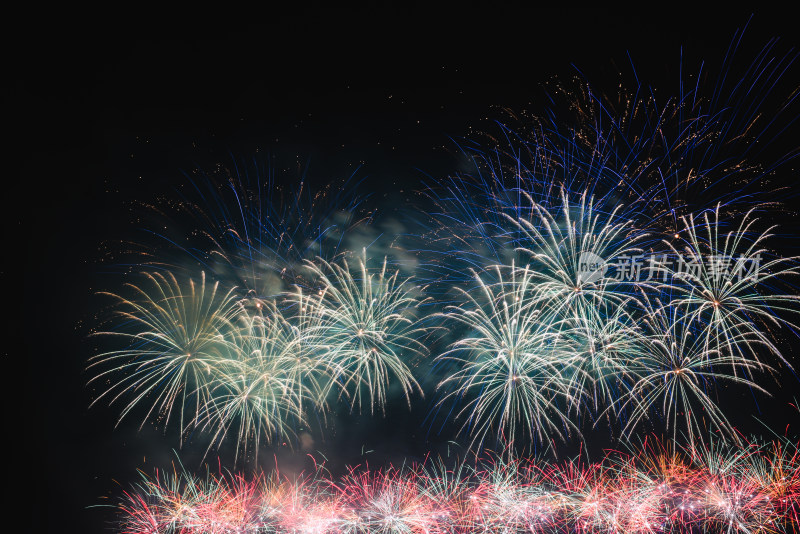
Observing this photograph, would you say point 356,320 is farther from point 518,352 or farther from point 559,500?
point 559,500

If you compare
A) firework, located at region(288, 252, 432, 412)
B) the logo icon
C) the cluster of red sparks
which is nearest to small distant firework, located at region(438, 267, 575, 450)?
the logo icon

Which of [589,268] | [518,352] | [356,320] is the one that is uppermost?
[589,268]

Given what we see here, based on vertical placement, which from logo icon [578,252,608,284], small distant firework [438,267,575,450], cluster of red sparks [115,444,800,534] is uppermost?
logo icon [578,252,608,284]

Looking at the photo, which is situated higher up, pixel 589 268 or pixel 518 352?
pixel 589 268

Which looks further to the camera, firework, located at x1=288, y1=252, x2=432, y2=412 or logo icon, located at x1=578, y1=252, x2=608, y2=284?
firework, located at x1=288, y1=252, x2=432, y2=412

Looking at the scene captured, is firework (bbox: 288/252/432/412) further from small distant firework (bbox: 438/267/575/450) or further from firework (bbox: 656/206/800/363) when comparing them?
firework (bbox: 656/206/800/363)

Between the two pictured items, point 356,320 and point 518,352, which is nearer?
point 518,352

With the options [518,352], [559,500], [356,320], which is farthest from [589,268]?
[559,500]

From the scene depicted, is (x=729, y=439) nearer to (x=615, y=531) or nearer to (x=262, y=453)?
(x=615, y=531)

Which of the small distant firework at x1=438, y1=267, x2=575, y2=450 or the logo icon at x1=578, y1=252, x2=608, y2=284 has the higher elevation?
the logo icon at x1=578, y1=252, x2=608, y2=284
